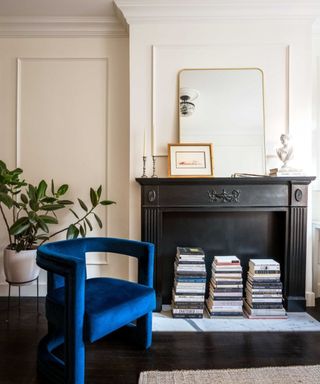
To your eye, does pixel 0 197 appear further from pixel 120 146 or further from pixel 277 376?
pixel 277 376

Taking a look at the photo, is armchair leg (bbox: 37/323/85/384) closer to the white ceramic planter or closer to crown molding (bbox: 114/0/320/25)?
the white ceramic planter

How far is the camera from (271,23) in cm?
231

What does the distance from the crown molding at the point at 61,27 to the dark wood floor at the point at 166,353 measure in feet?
8.52

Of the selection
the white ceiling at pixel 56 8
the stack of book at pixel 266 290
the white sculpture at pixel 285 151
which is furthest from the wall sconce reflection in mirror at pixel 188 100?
the stack of book at pixel 266 290

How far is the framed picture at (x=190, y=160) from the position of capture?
2.23 meters

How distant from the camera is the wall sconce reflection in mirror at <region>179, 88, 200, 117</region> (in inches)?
91.5

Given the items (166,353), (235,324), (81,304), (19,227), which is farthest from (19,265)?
(235,324)

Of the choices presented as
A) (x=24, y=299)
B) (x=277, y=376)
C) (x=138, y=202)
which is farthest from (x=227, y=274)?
(x=24, y=299)

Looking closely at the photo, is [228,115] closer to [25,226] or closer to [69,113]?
[69,113]

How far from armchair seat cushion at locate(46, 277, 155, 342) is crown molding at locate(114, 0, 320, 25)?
220cm

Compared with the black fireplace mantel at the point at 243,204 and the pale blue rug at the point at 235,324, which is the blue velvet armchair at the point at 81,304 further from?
the black fireplace mantel at the point at 243,204

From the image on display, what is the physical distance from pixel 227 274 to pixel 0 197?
1913 mm

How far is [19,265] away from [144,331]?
1.17m

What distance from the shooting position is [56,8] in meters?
2.33
